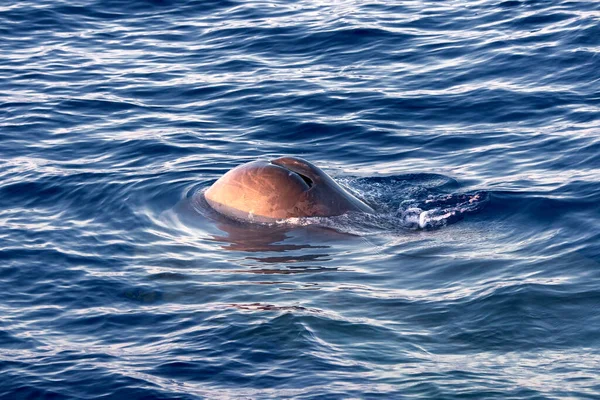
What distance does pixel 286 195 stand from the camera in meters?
11.4

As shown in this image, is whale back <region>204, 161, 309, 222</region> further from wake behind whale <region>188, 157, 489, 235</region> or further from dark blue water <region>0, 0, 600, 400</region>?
dark blue water <region>0, 0, 600, 400</region>

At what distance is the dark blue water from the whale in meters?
0.19

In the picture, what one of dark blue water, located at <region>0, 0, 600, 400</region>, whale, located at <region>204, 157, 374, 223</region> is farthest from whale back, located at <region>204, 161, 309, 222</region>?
dark blue water, located at <region>0, 0, 600, 400</region>

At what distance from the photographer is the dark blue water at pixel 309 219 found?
8.20 m

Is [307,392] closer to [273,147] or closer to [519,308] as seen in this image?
[519,308]

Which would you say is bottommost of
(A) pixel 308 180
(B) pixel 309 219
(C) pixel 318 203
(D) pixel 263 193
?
(B) pixel 309 219

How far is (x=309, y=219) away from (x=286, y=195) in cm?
41

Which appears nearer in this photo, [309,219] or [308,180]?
[309,219]

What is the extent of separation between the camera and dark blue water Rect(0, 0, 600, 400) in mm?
8195

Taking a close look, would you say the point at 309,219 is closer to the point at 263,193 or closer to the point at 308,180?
the point at 308,180

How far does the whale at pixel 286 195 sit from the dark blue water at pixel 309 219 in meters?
0.19

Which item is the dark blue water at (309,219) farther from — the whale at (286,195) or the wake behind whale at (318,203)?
the whale at (286,195)

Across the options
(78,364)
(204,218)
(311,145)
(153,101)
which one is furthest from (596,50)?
(78,364)

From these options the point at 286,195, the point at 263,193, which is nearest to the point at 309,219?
the point at 286,195
